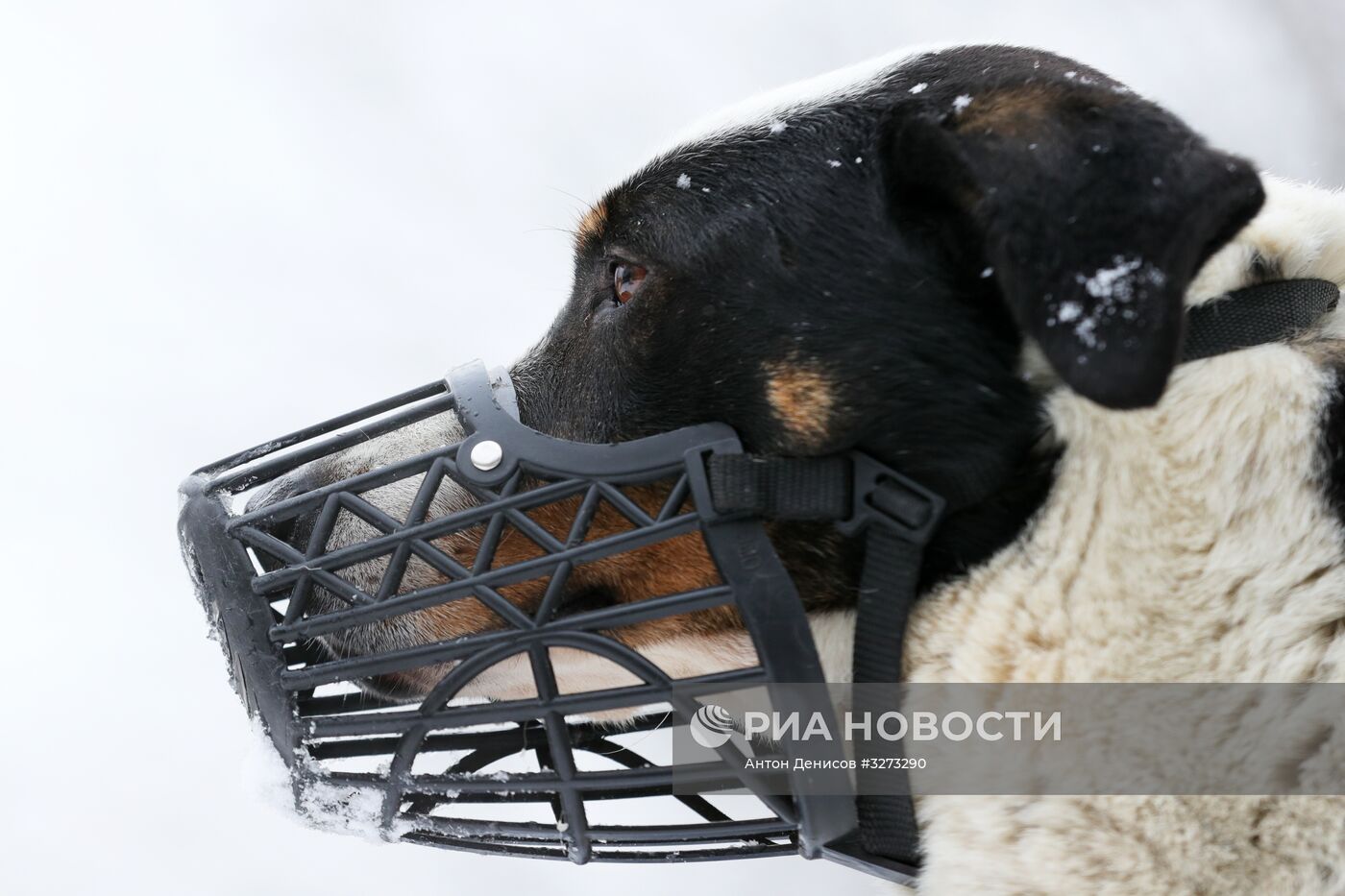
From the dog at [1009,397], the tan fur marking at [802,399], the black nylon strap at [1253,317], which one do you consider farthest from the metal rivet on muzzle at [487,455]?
the black nylon strap at [1253,317]

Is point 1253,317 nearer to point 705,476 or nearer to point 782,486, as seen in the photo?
point 782,486

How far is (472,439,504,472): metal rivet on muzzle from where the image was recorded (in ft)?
5.66

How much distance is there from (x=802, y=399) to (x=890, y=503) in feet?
0.67

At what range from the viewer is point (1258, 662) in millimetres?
1495

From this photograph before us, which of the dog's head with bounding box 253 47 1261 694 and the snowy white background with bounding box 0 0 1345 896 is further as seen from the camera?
the snowy white background with bounding box 0 0 1345 896

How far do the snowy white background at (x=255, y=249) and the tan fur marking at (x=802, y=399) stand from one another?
55.6 inches

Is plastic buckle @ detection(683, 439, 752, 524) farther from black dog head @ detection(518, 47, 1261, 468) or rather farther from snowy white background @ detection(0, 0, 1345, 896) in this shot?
snowy white background @ detection(0, 0, 1345, 896)

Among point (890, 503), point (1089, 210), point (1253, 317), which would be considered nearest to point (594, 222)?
point (890, 503)

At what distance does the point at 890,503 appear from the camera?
1.67m

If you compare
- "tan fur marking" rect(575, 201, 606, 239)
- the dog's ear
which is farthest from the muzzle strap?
"tan fur marking" rect(575, 201, 606, 239)

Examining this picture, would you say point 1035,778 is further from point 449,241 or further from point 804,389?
point 449,241

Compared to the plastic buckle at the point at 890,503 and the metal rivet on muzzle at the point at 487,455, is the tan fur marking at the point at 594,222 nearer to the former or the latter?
the metal rivet on muzzle at the point at 487,455

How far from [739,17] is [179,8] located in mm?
1778

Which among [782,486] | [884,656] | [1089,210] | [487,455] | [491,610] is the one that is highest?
[1089,210]
